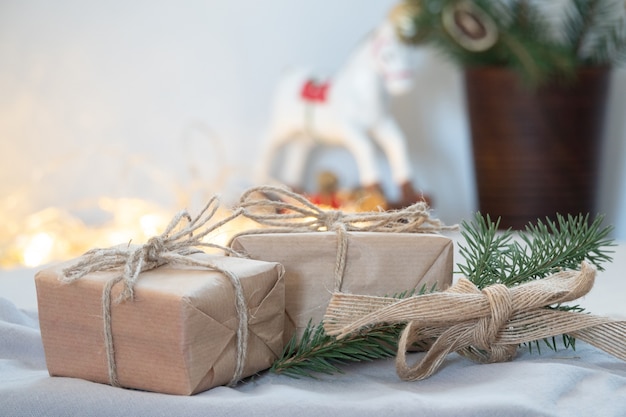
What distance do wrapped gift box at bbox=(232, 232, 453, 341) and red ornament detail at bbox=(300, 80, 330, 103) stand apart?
1.70 meters

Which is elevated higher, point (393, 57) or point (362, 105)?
point (393, 57)

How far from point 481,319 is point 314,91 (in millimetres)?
1768

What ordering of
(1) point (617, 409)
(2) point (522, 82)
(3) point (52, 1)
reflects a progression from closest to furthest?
(1) point (617, 409), (2) point (522, 82), (3) point (52, 1)

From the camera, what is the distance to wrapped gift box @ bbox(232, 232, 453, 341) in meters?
0.49

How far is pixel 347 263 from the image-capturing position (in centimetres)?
49

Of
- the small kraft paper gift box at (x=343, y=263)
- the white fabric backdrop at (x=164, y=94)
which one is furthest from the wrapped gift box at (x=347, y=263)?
the white fabric backdrop at (x=164, y=94)

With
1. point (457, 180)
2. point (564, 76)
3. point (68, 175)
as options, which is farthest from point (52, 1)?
point (564, 76)

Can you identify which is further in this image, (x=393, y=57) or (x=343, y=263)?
(x=393, y=57)

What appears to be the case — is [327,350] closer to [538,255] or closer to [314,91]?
[538,255]

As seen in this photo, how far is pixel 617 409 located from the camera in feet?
1.32

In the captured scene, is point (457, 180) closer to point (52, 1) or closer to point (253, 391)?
point (52, 1)

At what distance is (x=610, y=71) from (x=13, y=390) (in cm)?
185

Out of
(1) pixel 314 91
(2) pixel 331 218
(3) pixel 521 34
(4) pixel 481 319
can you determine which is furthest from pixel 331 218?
(1) pixel 314 91

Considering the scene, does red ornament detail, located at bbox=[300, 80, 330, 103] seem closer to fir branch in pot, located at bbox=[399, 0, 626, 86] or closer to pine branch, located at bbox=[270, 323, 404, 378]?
fir branch in pot, located at bbox=[399, 0, 626, 86]
